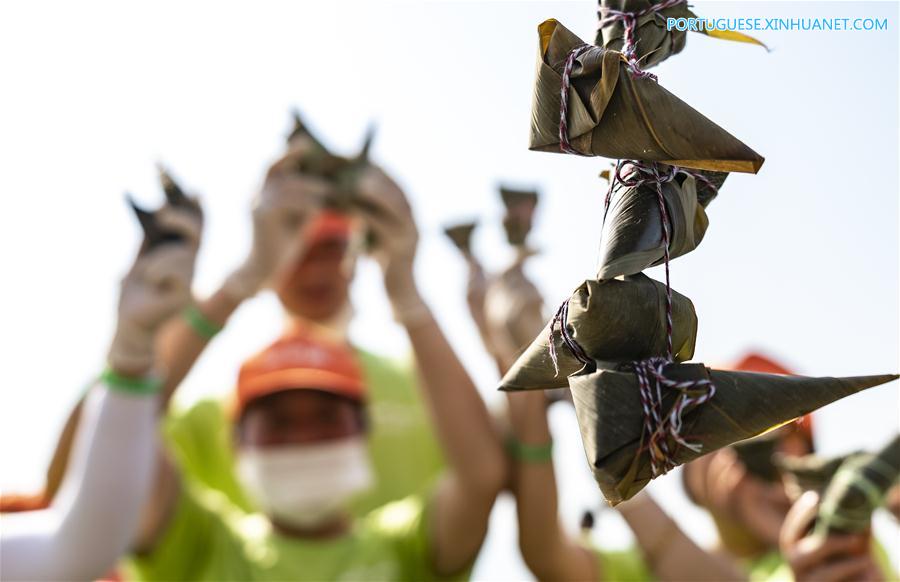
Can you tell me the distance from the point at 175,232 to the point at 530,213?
36.0 inches

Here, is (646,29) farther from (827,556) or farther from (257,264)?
(257,264)

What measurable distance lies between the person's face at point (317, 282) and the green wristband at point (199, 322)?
794mm

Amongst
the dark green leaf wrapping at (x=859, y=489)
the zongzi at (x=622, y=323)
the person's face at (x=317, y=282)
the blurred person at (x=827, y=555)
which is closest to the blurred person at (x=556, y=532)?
the blurred person at (x=827, y=555)

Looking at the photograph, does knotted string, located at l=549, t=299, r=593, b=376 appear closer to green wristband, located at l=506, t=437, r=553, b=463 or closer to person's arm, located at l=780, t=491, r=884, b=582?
person's arm, located at l=780, t=491, r=884, b=582

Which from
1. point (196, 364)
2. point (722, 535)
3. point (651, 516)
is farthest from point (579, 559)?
point (196, 364)

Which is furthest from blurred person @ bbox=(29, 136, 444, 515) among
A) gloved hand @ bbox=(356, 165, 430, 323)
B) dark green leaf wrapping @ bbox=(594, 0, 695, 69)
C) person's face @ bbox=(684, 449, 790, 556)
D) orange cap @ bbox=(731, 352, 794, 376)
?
dark green leaf wrapping @ bbox=(594, 0, 695, 69)

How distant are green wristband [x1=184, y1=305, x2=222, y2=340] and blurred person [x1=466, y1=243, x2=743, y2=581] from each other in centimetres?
76

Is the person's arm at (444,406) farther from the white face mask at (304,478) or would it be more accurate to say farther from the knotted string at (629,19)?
the knotted string at (629,19)

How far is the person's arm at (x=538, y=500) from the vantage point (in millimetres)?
2652

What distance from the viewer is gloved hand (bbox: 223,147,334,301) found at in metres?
2.97

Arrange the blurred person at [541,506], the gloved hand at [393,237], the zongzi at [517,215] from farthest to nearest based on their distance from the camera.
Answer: the gloved hand at [393,237] → the zongzi at [517,215] → the blurred person at [541,506]

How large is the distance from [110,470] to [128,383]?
0.24m

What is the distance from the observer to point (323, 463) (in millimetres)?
3064

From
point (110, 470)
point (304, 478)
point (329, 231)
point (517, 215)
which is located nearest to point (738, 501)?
point (517, 215)
